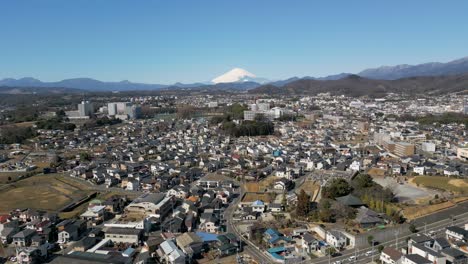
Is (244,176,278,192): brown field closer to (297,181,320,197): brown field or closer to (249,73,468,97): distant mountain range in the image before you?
(297,181,320,197): brown field

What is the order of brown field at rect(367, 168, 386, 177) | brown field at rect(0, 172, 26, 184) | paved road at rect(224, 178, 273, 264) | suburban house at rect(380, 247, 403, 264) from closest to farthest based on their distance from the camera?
1. suburban house at rect(380, 247, 403, 264)
2. paved road at rect(224, 178, 273, 264)
3. brown field at rect(367, 168, 386, 177)
4. brown field at rect(0, 172, 26, 184)

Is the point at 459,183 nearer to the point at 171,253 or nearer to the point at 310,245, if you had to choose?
the point at 310,245

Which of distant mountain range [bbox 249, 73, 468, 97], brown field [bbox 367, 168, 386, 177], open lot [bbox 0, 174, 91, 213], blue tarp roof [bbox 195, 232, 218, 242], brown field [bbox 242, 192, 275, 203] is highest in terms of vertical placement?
distant mountain range [bbox 249, 73, 468, 97]

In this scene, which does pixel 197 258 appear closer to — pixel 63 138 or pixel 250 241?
pixel 250 241

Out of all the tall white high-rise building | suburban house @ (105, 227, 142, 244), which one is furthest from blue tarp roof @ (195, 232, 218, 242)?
the tall white high-rise building

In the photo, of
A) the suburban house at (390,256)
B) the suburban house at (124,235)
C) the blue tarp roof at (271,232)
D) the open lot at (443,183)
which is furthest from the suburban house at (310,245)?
the open lot at (443,183)

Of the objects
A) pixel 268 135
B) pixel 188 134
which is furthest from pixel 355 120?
pixel 188 134

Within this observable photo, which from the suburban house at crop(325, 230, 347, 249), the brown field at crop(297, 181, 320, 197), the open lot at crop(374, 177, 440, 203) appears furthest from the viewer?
the brown field at crop(297, 181, 320, 197)
